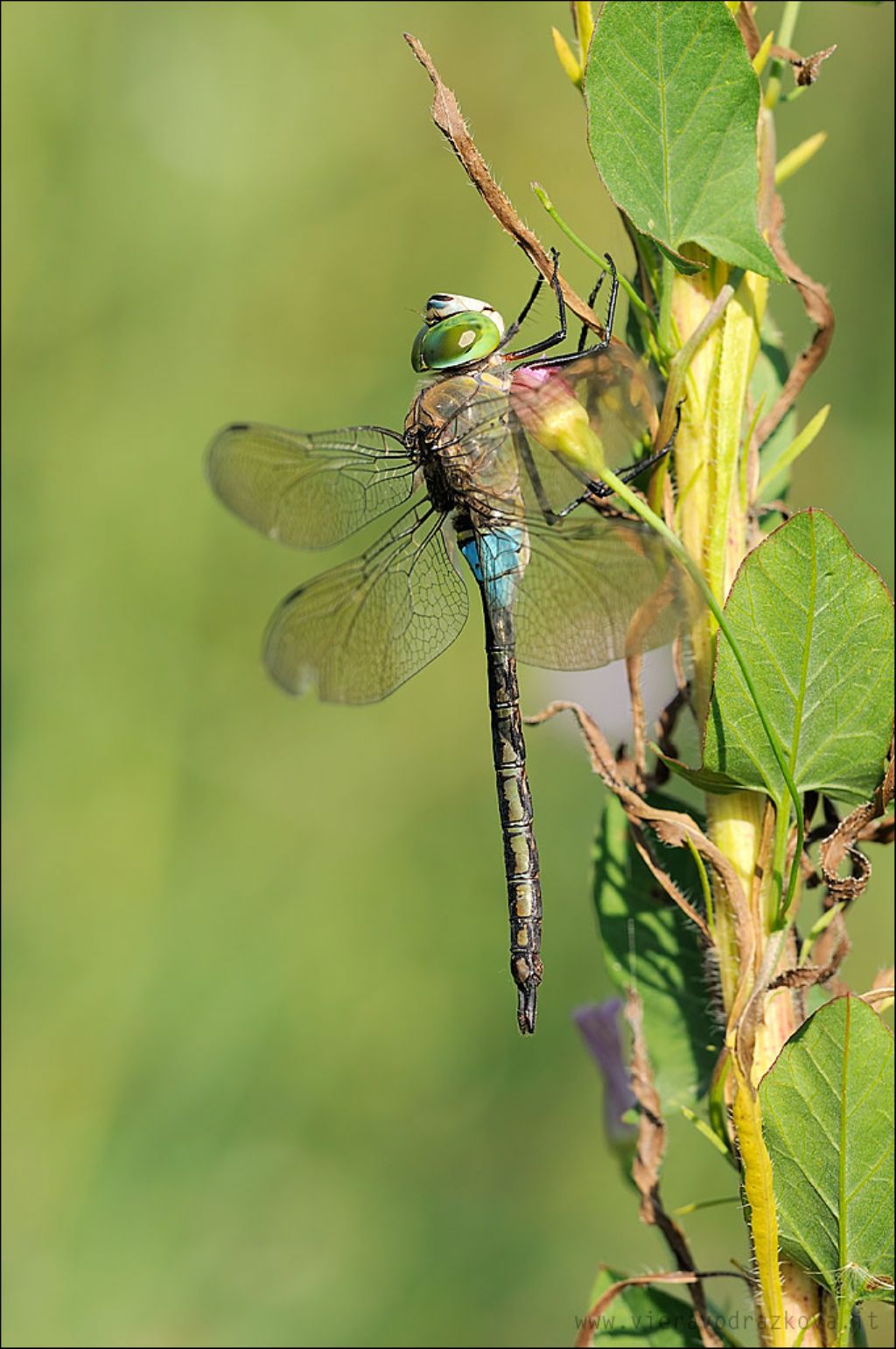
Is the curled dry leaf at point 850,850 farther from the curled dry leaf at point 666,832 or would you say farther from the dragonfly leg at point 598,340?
the dragonfly leg at point 598,340

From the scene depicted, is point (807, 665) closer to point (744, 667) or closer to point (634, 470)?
point (744, 667)

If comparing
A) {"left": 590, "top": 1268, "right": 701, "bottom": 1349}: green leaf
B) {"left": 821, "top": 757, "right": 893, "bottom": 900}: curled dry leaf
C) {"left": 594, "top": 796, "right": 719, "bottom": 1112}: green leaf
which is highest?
{"left": 821, "top": 757, "right": 893, "bottom": 900}: curled dry leaf

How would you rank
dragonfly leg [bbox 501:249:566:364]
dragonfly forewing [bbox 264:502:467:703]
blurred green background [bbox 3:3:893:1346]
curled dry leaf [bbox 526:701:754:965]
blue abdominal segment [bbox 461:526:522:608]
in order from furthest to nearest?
blurred green background [bbox 3:3:893:1346] < dragonfly forewing [bbox 264:502:467:703] < blue abdominal segment [bbox 461:526:522:608] < dragonfly leg [bbox 501:249:566:364] < curled dry leaf [bbox 526:701:754:965]

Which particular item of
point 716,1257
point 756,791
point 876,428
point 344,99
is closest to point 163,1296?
point 716,1257

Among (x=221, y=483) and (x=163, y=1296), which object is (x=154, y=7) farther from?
(x=163, y=1296)

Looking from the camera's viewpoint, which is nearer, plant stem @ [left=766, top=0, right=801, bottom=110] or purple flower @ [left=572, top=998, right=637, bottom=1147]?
plant stem @ [left=766, top=0, right=801, bottom=110]

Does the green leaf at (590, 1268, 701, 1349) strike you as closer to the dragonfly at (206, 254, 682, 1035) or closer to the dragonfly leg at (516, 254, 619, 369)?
the dragonfly at (206, 254, 682, 1035)

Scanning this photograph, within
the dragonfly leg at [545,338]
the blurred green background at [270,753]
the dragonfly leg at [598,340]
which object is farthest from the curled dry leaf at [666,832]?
the blurred green background at [270,753]

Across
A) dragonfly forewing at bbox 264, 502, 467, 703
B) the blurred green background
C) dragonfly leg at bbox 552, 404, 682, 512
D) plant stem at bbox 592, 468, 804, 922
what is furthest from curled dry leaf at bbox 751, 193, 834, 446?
the blurred green background
